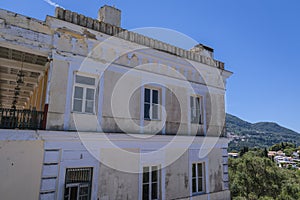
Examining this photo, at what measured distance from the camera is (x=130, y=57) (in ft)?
27.4

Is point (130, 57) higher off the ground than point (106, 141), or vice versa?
point (130, 57)

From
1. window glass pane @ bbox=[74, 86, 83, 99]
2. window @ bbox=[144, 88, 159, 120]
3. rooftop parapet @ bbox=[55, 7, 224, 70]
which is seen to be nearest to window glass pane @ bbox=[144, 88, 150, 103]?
window @ bbox=[144, 88, 159, 120]

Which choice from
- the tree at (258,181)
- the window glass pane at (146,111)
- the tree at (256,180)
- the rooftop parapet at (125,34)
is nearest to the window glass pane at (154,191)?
the window glass pane at (146,111)

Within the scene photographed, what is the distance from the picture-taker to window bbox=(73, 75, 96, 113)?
23.6 ft

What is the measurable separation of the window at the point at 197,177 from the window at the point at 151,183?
208cm

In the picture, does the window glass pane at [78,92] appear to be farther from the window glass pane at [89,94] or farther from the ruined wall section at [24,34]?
the ruined wall section at [24,34]

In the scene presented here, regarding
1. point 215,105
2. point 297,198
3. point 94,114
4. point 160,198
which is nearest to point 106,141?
point 94,114

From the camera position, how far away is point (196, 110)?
34.1 feet

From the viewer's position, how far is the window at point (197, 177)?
31.3 feet

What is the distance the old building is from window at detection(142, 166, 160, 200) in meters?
0.04

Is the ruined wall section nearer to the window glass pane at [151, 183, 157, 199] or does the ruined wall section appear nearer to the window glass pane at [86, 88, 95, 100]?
the window glass pane at [86, 88, 95, 100]

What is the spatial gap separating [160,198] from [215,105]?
5.53 meters

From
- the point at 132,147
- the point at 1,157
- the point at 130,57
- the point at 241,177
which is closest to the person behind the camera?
the point at 1,157

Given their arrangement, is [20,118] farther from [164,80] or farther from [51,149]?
[164,80]
